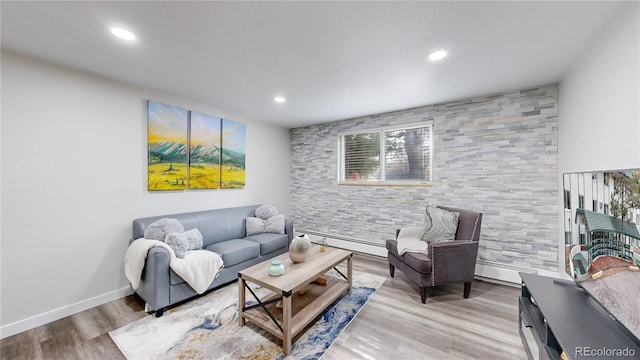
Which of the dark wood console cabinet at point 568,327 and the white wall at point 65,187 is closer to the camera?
the dark wood console cabinet at point 568,327

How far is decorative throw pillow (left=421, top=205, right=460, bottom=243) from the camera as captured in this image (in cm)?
270

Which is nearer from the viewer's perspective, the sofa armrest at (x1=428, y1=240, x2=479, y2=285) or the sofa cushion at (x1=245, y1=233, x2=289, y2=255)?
the sofa armrest at (x1=428, y1=240, x2=479, y2=285)

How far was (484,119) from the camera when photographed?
9.71 feet

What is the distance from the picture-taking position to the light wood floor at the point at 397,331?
1.71 metres

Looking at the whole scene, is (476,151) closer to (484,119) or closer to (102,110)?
(484,119)

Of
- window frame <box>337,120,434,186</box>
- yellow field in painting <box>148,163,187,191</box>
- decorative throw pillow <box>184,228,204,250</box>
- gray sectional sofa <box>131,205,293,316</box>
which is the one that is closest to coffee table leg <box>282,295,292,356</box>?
gray sectional sofa <box>131,205,293,316</box>

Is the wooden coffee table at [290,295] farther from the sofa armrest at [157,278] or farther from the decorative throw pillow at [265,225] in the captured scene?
the decorative throw pillow at [265,225]

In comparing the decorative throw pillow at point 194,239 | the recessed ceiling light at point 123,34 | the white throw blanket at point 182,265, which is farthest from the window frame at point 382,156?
the recessed ceiling light at point 123,34

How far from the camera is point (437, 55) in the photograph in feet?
6.59

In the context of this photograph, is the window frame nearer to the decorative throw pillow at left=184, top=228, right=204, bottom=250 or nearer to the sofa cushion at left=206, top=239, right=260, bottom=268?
the sofa cushion at left=206, top=239, right=260, bottom=268

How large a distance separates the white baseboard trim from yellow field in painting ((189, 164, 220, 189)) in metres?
1.42

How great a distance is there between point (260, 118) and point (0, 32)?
2736 mm

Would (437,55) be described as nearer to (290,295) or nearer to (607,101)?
(607,101)

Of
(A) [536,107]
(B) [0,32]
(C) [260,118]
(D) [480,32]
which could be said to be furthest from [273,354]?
(A) [536,107]
